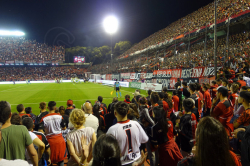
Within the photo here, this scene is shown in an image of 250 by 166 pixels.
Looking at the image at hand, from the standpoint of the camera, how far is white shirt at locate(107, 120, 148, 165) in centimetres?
255

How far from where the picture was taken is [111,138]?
1595 millimetres

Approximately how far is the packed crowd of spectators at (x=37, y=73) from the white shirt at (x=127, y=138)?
67.5m

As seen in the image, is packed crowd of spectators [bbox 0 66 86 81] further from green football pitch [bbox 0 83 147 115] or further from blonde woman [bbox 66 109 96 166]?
blonde woman [bbox 66 109 96 166]

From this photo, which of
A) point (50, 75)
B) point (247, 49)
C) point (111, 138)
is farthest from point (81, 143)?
point (50, 75)

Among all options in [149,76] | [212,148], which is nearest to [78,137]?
[212,148]

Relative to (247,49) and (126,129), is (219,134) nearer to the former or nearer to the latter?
(126,129)

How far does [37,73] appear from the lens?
7175 centimetres

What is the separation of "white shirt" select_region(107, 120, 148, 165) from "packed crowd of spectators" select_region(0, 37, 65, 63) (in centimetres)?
8558

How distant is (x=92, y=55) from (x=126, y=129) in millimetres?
103753

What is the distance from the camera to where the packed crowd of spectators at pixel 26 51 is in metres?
73.0

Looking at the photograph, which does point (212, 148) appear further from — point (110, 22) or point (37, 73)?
point (37, 73)

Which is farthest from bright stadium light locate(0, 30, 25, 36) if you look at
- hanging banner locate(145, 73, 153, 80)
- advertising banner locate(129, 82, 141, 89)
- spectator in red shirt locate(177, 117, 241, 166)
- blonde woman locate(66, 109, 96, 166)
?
spectator in red shirt locate(177, 117, 241, 166)

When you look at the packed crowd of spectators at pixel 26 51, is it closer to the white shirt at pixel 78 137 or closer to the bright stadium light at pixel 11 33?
the bright stadium light at pixel 11 33

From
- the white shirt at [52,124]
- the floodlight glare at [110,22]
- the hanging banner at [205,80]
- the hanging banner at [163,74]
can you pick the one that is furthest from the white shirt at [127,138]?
the floodlight glare at [110,22]
